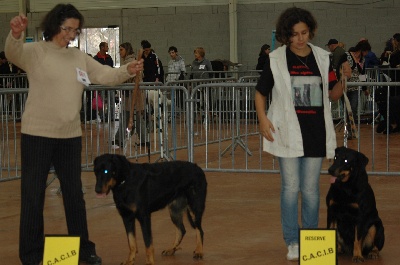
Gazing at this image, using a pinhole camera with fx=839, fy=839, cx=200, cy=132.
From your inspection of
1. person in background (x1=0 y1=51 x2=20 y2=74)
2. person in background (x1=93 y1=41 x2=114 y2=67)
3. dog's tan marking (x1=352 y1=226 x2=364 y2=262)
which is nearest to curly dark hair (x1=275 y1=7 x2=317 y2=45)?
dog's tan marking (x1=352 y1=226 x2=364 y2=262)

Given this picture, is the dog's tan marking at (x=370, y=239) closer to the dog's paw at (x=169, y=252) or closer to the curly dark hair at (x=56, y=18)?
the dog's paw at (x=169, y=252)

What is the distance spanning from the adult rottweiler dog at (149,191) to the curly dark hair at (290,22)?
1.11 metres

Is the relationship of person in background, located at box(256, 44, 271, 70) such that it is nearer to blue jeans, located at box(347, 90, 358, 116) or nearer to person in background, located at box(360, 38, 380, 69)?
person in background, located at box(360, 38, 380, 69)

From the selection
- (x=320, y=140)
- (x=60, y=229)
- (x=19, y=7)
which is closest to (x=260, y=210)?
(x=60, y=229)

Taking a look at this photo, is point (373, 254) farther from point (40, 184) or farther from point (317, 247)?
point (40, 184)

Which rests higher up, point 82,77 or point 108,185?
point 82,77

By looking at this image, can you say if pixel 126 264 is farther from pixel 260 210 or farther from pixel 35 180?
pixel 260 210

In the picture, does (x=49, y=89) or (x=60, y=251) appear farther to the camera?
(x=49, y=89)

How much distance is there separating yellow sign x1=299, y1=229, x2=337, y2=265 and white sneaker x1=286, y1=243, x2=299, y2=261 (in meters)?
0.78

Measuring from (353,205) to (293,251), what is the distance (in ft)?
1.57

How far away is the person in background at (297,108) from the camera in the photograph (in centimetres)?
505

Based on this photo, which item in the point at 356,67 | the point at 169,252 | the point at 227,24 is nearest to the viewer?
the point at 169,252

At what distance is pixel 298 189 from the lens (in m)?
5.22

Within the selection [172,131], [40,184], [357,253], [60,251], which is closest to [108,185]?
[40,184]
